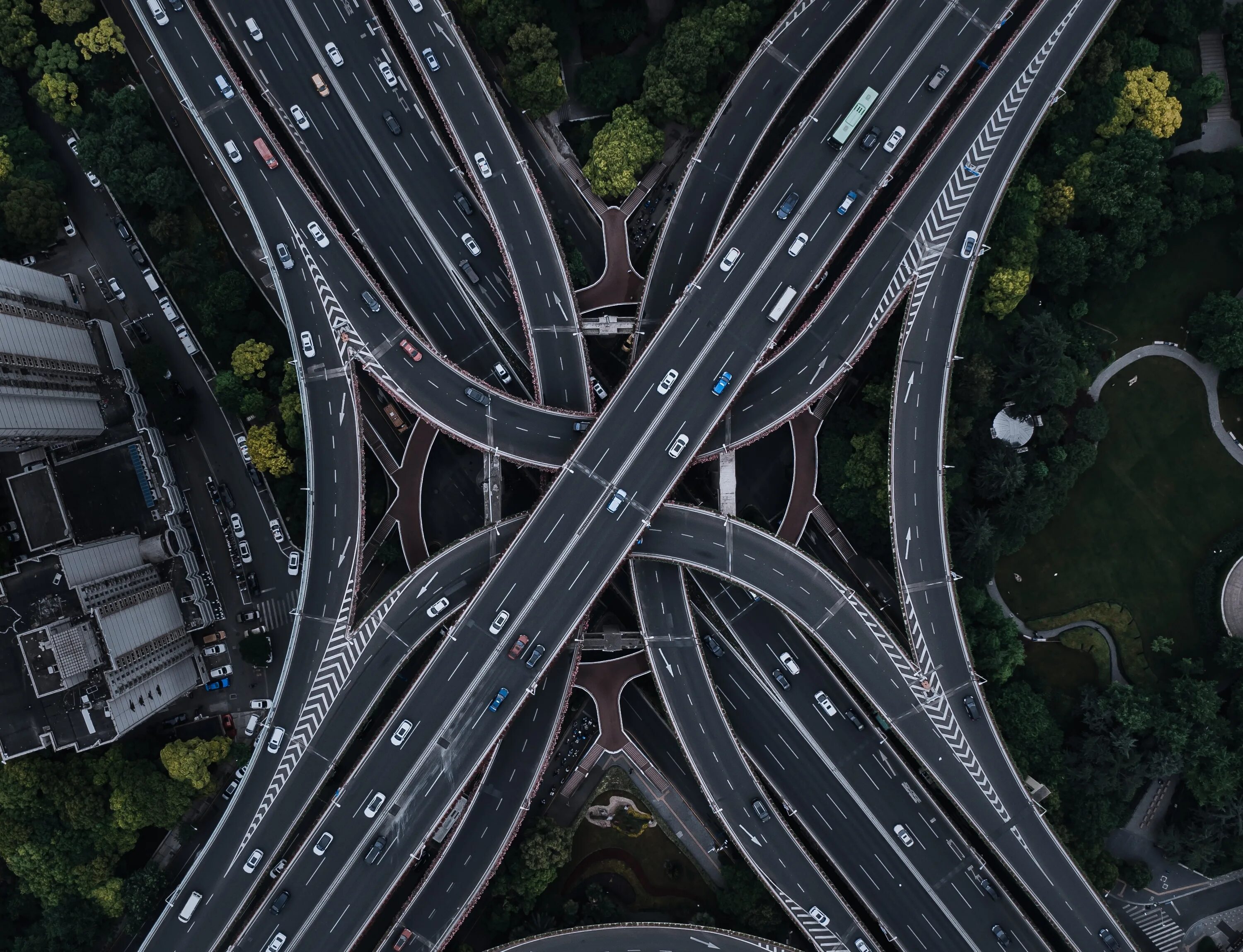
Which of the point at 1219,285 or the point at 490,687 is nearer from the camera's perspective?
the point at 490,687

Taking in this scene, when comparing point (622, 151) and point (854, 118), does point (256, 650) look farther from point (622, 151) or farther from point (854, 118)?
point (854, 118)

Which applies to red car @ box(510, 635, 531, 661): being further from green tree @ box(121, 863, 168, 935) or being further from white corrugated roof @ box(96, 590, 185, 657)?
green tree @ box(121, 863, 168, 935)

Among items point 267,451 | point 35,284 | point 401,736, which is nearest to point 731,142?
point 267,451

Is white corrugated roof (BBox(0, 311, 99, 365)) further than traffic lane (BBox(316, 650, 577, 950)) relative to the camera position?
No

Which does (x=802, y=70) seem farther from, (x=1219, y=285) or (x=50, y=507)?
(x=50, y=507)

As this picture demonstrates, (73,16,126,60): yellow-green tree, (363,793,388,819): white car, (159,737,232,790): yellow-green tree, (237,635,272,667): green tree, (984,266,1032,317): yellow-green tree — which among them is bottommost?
(363,793,388,819): white car

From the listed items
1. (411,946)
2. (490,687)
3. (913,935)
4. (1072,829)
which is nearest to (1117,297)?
(1072,829)

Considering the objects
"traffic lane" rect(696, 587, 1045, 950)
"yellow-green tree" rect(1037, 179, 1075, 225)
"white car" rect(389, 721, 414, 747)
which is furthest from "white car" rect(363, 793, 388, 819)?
"yellow-green tree" rect(1037, 179, 1075, 225)
